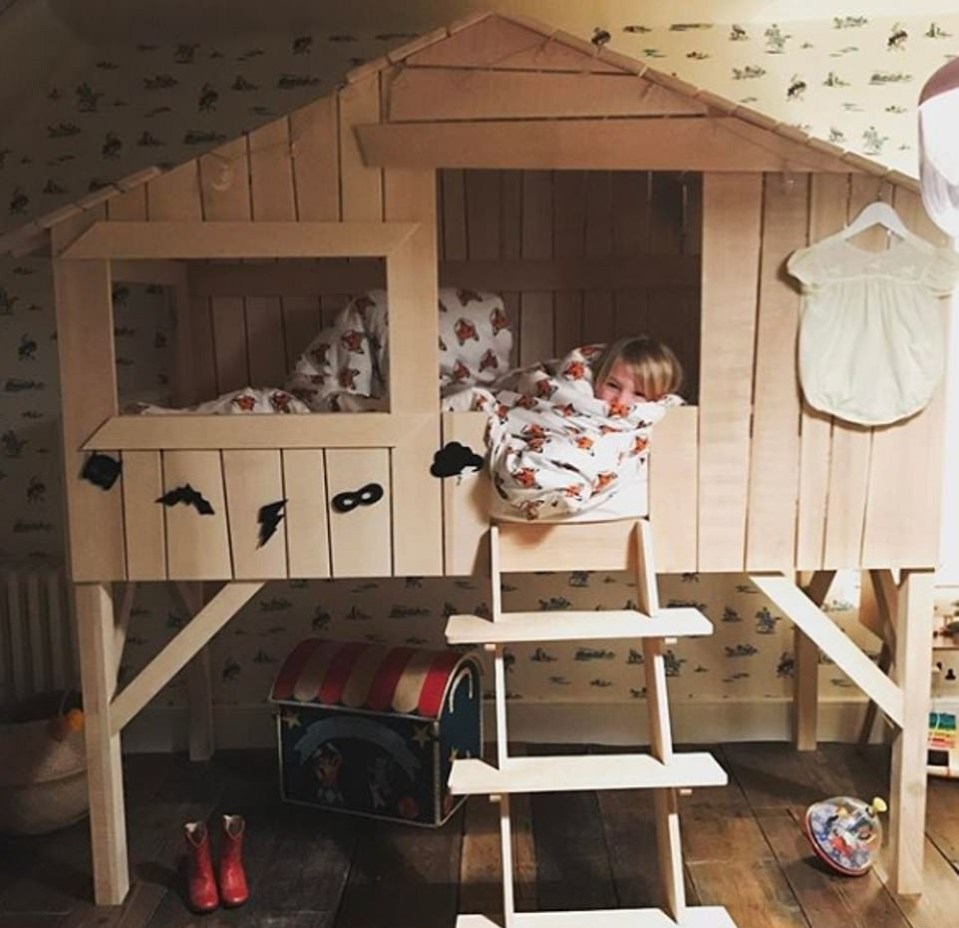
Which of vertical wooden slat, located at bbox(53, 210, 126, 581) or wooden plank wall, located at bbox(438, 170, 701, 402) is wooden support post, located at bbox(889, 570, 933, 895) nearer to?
wooden plank wall, located at bbox(438, 170, 701, 402)

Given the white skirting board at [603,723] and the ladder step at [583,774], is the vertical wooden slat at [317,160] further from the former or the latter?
the white skirting board at [603,723]

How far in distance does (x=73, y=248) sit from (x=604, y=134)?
108 cm

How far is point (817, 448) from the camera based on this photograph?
2125mm

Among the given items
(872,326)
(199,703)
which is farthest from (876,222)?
(199,703)

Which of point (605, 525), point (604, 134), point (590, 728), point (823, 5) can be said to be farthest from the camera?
point (590, 728)

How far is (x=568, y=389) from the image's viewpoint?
7.11 feet

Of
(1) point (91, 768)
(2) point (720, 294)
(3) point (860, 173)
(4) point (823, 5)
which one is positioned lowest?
(1) point (91, 768)

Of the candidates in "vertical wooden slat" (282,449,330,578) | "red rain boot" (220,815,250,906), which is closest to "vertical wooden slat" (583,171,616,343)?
"vertical wooden slat" (282,449,330,578)

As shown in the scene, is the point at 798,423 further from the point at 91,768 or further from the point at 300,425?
the point at 91,768

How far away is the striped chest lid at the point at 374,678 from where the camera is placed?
2.46 m

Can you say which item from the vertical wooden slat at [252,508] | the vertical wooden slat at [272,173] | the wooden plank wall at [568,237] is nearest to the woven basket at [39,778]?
the vertical wooden slat at [252,508]

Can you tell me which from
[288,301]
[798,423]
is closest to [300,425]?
[288,301]

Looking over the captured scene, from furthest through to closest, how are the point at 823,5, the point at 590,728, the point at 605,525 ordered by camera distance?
the point at 590,728
the point at 823,5
the point at 605,525

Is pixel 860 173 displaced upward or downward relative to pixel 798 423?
upward
